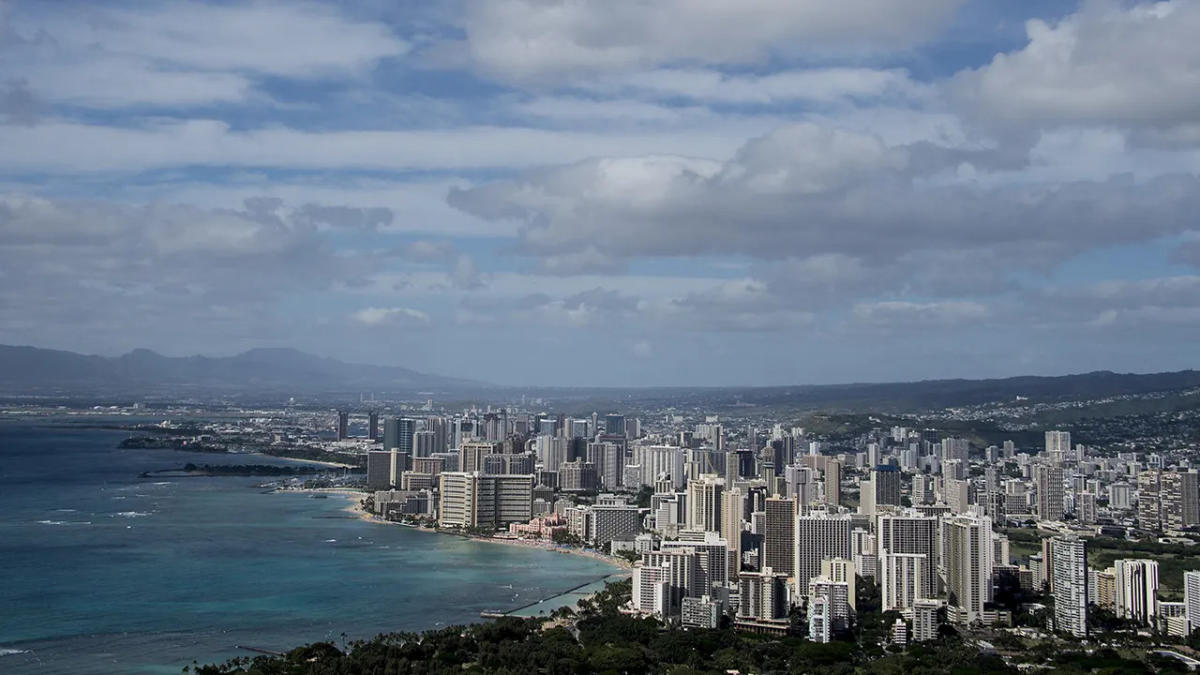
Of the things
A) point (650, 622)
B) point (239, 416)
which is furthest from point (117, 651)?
point (239, 416)

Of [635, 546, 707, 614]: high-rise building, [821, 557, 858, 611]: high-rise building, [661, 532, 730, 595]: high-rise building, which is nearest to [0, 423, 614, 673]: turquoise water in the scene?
[635, 546, 707, 614]: high-rise building

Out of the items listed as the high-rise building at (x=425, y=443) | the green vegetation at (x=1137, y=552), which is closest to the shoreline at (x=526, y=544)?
the high-rise building at (x=425, y=443)

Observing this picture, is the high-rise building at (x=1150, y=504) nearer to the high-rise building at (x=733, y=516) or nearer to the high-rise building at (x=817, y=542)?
the high-rise building at (x=733, y=516)

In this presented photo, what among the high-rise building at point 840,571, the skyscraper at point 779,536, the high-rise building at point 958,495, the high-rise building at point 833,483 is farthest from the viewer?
the high-rise building at point 833,483

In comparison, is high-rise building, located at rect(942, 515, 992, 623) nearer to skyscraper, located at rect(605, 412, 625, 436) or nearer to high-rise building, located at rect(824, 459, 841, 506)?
high-rise building, located at rect(824, 459, 841, 506)

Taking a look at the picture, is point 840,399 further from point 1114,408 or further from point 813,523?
point 813,523
